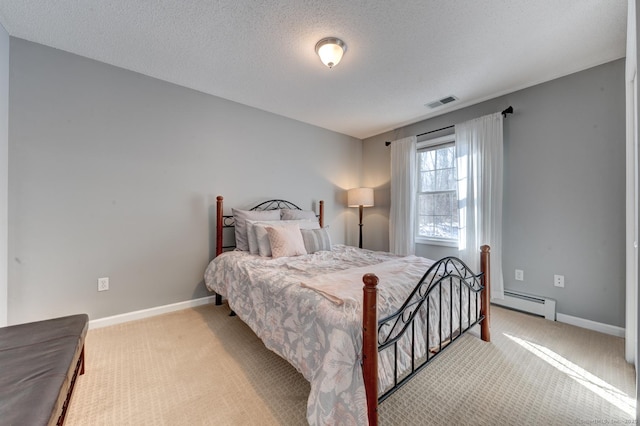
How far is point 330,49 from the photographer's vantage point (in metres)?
2.05

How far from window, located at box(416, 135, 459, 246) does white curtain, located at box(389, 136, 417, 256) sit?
4.8 inches

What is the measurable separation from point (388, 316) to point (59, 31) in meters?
3.19

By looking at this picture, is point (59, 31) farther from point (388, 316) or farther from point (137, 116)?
point (388, 316)

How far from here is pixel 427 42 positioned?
6.86ft

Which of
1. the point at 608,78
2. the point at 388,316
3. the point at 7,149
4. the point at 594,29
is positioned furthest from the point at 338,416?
the point at 608,78

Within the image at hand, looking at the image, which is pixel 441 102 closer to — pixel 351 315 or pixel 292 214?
pixel 292 214

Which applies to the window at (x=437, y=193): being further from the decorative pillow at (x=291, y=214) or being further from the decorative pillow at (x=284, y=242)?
the decorative pillow at (x=284, y=242)

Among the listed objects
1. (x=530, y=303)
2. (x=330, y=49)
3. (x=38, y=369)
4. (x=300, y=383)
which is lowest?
(x=300, y=383)

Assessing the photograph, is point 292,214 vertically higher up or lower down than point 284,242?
higher up

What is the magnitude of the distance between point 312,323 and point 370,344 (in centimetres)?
33

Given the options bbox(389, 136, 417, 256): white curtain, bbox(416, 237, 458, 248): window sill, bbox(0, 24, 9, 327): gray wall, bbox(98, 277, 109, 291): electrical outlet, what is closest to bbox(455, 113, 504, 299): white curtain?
bbox(416, 237, 458, 248): window sill

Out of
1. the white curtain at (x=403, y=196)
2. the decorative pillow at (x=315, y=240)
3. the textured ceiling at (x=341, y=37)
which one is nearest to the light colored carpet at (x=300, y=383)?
the decorative pillow at (x=315, y=240)

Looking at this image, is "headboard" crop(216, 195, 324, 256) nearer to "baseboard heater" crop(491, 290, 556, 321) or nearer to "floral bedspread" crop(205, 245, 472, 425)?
"floral bedspread" crop(205, 245, 472, 425)

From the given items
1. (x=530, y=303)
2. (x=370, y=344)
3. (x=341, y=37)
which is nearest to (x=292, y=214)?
(x=341, y=37)
